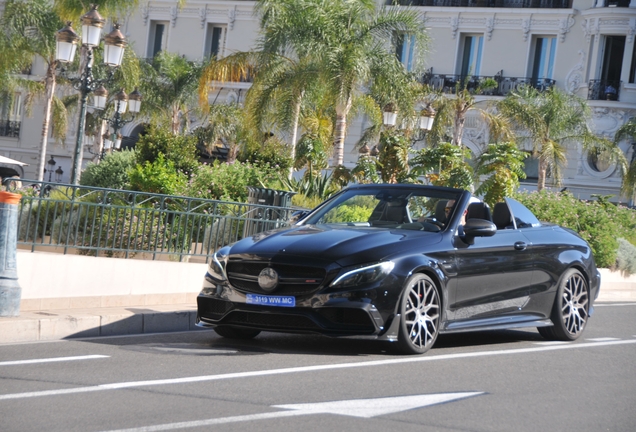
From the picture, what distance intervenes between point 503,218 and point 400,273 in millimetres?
2193

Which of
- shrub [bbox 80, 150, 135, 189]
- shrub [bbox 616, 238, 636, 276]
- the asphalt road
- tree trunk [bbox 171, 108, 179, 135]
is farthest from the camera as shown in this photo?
tree trunk [bbox 171, 108, 179, 135]

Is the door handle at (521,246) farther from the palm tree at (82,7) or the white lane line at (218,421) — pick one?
the palm tree at (82,7)

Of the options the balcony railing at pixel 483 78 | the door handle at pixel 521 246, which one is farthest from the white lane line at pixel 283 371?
the balcony railing at pixel 483 78

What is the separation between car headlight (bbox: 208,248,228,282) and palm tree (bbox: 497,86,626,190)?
33.6 metres

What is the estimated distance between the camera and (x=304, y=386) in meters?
7.11

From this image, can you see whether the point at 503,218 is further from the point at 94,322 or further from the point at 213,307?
the point at 94,322

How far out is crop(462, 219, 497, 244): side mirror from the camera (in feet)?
31.4

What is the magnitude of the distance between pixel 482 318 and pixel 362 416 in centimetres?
394

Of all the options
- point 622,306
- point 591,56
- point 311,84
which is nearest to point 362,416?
point 622,306

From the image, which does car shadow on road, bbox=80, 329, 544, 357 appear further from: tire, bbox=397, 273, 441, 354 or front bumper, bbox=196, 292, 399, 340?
front bumper, bbox=196, 292, 399, 340

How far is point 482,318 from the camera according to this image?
980cm

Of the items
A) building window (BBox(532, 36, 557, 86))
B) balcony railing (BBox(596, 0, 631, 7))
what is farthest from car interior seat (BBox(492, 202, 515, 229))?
building window (BBox(532, 36, 557, 86))

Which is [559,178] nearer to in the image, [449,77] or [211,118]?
[449,77]

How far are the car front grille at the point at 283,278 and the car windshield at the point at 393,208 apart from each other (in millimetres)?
1258
